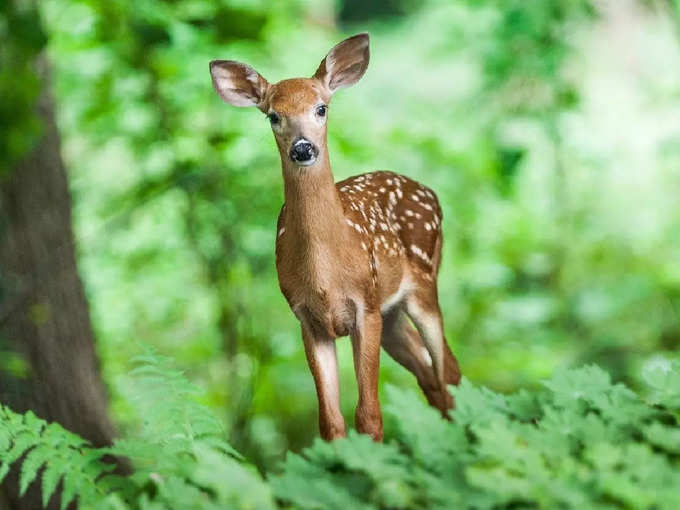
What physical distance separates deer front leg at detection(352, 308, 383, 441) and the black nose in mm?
350

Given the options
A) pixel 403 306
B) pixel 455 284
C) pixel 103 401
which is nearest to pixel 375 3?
pixel 455 284

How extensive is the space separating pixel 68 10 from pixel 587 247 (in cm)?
409

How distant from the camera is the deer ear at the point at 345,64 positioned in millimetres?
2006

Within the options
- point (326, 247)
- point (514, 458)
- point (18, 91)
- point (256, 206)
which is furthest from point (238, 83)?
point (256, 206)

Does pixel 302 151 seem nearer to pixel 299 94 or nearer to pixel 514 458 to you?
pixel 299 94

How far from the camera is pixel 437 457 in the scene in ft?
5.32

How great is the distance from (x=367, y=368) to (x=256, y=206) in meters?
2.38

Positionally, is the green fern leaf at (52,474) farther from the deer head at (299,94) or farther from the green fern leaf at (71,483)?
the deer head at (299,94)

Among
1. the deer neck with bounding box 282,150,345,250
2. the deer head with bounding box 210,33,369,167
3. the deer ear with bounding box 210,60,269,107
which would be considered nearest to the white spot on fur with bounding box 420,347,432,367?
the deer neck with bounding box 282,150,345,250

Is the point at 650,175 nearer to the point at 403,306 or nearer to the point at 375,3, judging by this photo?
the point at 403,306

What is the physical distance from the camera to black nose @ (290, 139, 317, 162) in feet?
6.02

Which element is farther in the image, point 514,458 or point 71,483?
point 71,483

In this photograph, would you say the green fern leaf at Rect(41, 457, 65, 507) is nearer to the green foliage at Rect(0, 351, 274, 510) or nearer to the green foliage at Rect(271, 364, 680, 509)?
the green foliage at Rect(0, 351, 274, 510)

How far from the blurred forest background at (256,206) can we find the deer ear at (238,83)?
16 centimetres
